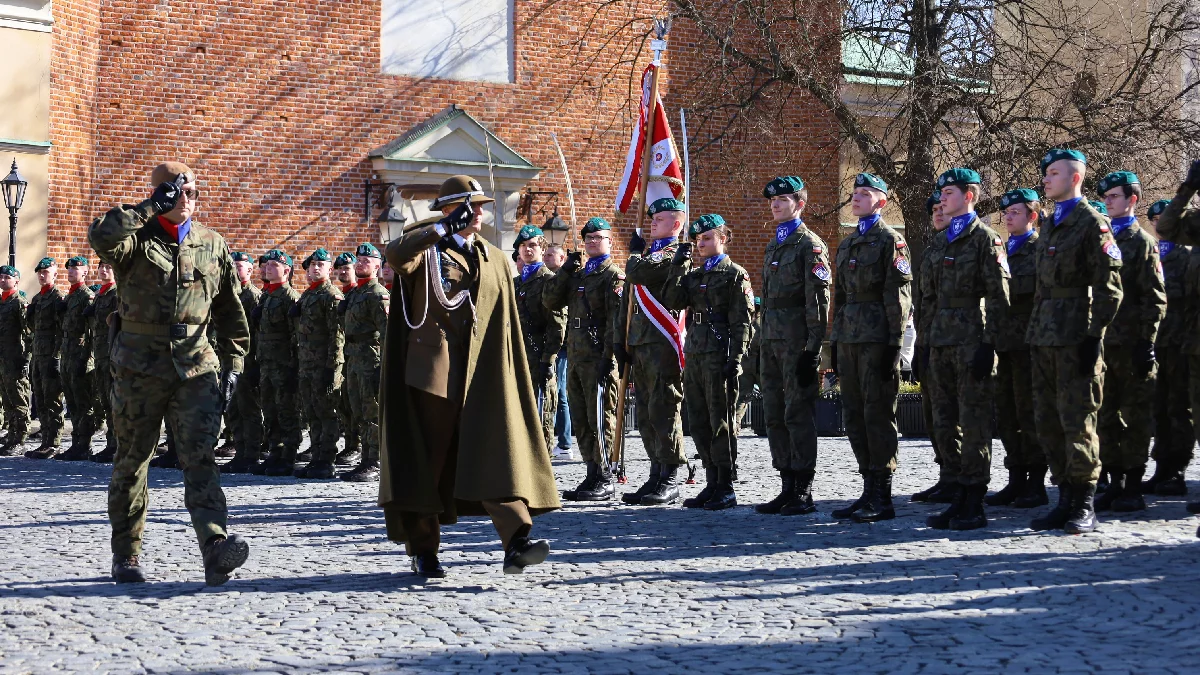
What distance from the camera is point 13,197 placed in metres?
20.6

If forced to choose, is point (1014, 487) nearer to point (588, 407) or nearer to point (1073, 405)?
point (1073, 405)

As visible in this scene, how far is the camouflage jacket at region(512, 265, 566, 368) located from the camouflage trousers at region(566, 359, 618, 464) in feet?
2.00

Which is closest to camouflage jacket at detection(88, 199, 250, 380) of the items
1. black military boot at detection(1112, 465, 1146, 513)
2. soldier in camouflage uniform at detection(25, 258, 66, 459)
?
black military boot at detection(1112, 465, 1146, 513)

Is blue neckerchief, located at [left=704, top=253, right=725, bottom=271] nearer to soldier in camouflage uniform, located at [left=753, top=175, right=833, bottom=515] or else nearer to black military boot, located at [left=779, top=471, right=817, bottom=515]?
soldier in camouflage uniform, located at [left=753, top=175, right=833, bottom=515]

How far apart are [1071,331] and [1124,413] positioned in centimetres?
168

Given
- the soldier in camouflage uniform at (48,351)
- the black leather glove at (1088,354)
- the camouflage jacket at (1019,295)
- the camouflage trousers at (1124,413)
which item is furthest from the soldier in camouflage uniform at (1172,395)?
the soldier in camouflage uniform at (48,351)

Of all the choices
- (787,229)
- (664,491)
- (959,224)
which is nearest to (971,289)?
(959,224)

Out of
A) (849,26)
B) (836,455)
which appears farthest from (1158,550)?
(849,26)

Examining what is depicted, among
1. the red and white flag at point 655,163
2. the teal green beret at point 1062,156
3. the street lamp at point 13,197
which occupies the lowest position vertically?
the teal green beret at point 1062,156

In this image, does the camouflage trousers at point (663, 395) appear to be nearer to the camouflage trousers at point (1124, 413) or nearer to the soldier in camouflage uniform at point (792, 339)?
the soldier in camouflage uniform at point (792, 339)

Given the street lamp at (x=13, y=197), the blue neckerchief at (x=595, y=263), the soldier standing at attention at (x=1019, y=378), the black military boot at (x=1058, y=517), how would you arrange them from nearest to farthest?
the black military boot at (x=1058, y=517), the soldier standing at attention at (x=1019, y=378), the blue neckerchief at (x=595, y=263), the street lamp at (x=13, y=197)

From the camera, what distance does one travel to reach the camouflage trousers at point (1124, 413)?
33.0ft

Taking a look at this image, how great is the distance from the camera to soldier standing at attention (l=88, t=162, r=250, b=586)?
7.51m

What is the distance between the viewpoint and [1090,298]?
8914mm
